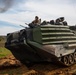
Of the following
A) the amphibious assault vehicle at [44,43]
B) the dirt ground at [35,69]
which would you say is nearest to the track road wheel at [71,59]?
the amphibious assault vehicle at [44,43]

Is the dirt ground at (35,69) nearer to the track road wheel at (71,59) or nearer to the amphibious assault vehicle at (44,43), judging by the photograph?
the track road wheel at (71,59)

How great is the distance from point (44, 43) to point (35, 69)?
2.35 metres

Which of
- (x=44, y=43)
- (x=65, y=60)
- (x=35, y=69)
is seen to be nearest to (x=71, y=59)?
(x=65, y=60)

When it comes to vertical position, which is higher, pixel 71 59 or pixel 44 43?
pixel 44 43

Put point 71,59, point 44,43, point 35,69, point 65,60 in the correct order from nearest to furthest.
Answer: point 44,43, point 65,60, point 71,59, point 35,69

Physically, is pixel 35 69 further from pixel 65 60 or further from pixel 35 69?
pixel 65 60

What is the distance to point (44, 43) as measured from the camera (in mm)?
11422

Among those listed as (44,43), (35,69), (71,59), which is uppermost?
(44,43)

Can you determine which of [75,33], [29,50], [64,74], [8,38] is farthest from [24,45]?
[75,33]

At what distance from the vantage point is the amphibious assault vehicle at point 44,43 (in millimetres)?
11445

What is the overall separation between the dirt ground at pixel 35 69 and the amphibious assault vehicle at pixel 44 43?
1.58 ft

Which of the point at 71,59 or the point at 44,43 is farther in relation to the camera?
the point at 71,59

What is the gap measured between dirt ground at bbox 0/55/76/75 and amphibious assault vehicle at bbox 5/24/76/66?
0.48 m

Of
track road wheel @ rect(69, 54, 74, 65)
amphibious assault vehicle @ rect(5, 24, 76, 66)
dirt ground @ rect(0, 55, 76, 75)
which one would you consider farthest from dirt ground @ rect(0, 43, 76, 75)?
amphibious assault vehicle @ rect(5, 24, 76, 66)
